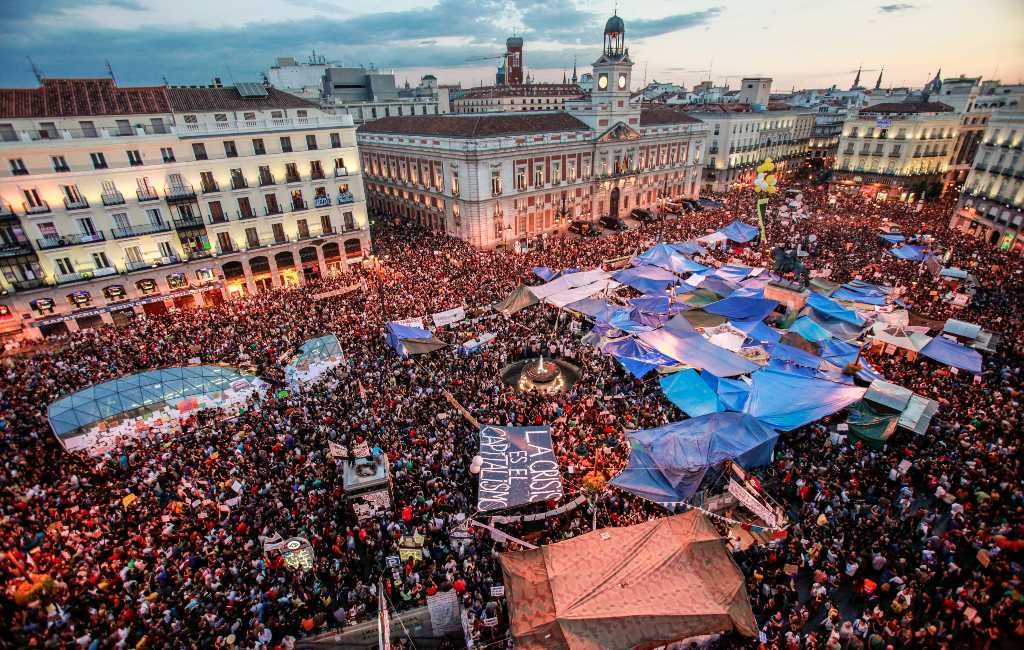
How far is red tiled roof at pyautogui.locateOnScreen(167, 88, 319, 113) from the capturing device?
3316 cm

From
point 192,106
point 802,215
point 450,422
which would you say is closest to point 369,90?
point 192,106

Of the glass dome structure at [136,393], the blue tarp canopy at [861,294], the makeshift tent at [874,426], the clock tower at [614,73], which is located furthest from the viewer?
the clock tower at [614,73]

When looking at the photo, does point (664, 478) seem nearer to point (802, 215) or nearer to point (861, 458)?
point (861, 458)

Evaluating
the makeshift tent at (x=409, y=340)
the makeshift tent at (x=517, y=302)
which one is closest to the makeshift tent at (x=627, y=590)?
the makeshift tent at (x=409, y=340)

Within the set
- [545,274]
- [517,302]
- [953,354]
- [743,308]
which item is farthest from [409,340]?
[953,354]

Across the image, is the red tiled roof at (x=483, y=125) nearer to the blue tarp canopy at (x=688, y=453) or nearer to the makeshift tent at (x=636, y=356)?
the makeshift tent at (x=636, y=356)

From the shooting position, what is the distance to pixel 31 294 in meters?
28.8

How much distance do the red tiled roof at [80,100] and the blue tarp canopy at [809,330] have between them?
4192 cm

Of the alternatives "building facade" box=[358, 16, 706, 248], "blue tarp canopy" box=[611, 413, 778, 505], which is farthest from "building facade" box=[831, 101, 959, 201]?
"blue tarp canopy" box=[611, 413, 778, 505]

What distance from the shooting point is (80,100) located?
29.9 m

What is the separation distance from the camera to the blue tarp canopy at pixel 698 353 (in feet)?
71.8

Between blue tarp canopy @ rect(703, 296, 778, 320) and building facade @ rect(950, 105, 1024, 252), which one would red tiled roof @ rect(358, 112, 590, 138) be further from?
building facade @ rect(950, 105, 1024, 252)

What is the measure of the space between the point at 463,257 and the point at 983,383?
33.8 m

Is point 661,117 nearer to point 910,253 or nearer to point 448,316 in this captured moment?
point 910,253
